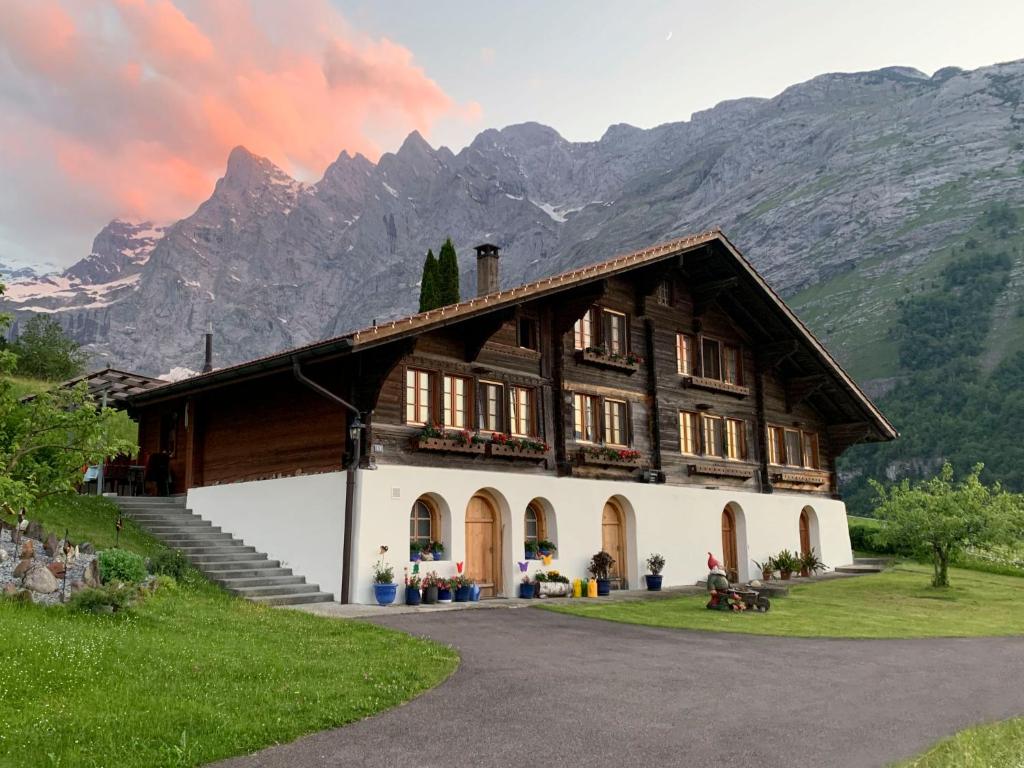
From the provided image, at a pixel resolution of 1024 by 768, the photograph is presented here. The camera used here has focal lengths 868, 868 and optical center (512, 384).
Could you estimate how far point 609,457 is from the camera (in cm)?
2334

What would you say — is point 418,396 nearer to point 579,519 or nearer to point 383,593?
point 383,593

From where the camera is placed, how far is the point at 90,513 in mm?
19875

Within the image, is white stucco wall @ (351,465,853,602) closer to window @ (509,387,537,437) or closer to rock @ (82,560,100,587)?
window @ (509,387,537,437)

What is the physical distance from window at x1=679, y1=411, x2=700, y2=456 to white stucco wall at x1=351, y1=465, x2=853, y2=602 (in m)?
1.25

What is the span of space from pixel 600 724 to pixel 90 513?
1572cm

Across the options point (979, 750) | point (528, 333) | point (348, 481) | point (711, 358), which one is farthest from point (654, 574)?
point (979, 750)

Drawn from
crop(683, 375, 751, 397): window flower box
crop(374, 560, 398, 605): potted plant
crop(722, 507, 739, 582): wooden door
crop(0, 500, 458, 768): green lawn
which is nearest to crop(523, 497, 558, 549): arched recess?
crop(374, 560, 398, 605): potted plant

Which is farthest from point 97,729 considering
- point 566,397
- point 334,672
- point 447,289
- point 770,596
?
point 447,289

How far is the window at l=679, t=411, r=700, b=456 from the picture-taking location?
26812 mm

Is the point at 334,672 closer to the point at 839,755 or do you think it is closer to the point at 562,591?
the point at 839,755

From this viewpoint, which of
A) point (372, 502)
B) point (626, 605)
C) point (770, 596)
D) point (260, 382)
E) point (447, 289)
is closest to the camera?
point (372, 502)

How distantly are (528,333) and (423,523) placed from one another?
5998 millimetres

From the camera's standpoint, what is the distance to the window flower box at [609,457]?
2281 centimetres

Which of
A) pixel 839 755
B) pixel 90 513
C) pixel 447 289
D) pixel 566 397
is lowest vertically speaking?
pixel 839 755
